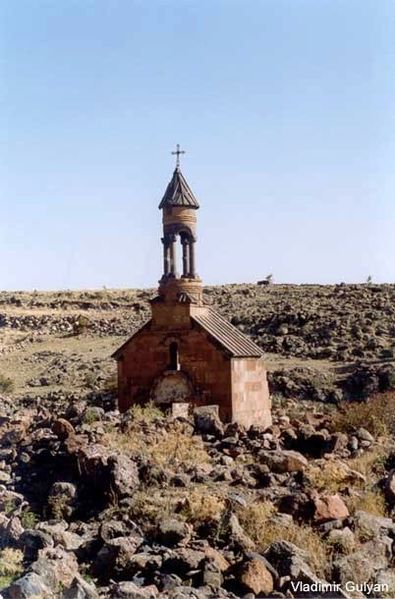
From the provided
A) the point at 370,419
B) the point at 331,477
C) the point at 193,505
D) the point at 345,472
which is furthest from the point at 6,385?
the point at 193,505

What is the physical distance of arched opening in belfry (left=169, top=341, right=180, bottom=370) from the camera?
16484mm

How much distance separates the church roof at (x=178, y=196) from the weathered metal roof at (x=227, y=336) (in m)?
2.41

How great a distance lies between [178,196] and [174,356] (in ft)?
11.4

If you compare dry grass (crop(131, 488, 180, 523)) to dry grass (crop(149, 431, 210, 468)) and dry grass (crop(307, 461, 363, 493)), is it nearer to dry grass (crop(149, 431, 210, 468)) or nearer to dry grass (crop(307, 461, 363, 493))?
dry grass (crop(149, 431, 210, 468))

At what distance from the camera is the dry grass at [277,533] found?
26.1ft

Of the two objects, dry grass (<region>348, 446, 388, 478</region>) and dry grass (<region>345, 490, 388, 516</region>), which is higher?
dry grass (<region>348, 446, 388, 478</region>)

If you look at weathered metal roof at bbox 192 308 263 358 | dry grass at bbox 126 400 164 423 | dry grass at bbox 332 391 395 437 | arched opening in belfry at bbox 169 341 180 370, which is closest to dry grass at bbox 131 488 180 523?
dry grass at bbox 126 400 164 423

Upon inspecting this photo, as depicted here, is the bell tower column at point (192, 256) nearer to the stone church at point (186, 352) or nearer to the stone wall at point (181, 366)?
the stone church at point (186, 352)

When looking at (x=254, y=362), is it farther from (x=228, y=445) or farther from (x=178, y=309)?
(x=228, y=445)

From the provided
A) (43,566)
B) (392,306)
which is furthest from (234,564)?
(392,306)

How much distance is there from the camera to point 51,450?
1155 cm

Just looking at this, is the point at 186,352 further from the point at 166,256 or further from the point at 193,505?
the point at 193,505

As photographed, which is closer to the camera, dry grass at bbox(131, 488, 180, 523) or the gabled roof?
dry grass at bbox(131, 488, 180, 523)

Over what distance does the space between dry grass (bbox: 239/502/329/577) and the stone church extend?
22.5 ft
